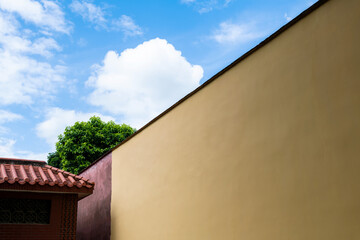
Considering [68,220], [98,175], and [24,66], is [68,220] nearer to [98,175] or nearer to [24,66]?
[98,175]

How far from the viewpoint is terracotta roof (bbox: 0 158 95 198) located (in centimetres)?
681

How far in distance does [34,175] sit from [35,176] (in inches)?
2.9

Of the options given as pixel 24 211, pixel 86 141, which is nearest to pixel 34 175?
pixel 24 211

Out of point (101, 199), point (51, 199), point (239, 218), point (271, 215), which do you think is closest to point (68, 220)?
point (51, 199)

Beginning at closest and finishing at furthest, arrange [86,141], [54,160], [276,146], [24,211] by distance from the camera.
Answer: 1. [276,146]
2. [24,211]
3. [86,141]
4. [54,160]

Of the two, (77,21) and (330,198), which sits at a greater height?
(77,21)

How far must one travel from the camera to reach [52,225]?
721 centimetres

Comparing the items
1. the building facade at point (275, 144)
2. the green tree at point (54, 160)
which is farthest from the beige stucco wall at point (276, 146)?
the green tree at point (54, 160)

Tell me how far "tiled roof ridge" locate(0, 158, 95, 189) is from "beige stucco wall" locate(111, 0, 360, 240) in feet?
5.79

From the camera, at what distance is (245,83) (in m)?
5.19

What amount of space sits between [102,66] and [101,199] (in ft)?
23.9

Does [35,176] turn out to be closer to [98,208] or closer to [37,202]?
[37,202]

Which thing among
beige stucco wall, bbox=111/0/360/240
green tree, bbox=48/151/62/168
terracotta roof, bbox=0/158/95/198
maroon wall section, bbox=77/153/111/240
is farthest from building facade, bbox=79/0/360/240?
green tree, bbox=48/151/62/168

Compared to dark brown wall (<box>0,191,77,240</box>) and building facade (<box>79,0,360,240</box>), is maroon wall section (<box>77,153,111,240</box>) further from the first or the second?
building facade (<box>79,0,360,240</box>)
